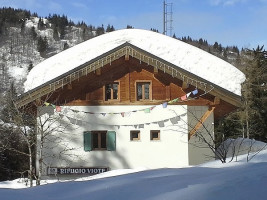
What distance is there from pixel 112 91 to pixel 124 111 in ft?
3.35

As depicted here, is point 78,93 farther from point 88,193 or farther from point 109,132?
point 88,193

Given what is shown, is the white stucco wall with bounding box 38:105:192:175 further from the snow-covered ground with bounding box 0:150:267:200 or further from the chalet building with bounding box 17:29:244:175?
the snow-covered ground with bounding box 0:150:267:200

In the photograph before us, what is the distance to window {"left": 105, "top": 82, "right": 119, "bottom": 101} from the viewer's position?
15539 millimetres

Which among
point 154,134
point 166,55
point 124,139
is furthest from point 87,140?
point 166,55

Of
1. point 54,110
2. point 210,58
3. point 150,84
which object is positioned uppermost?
point 210,58

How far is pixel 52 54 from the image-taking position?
371 ft

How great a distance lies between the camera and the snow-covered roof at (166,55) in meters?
22.2

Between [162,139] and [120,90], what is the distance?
2.64 meters

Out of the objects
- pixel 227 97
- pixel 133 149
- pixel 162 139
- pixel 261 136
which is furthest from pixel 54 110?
pixel 261 136

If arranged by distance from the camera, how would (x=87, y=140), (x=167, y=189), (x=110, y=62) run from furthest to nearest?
(x=87, y=140) → (x=110, y=62) → (x=167, y=189)

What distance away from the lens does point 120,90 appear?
50.6ft

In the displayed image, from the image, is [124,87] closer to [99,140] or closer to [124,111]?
[124,111]

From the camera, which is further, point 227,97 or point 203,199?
point 227,97

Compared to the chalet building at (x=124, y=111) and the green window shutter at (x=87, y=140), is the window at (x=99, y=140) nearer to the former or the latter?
the chalet building at (x=124, y=111)
